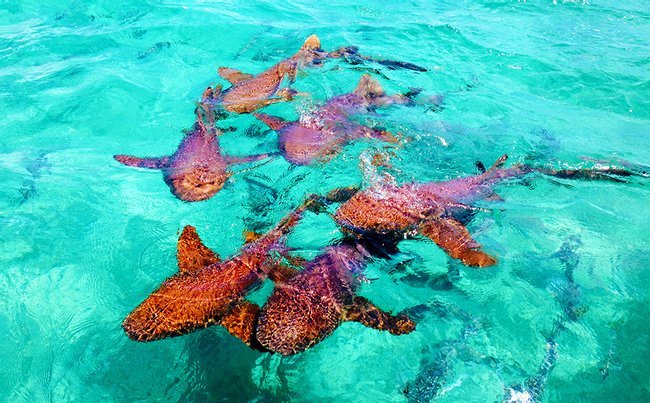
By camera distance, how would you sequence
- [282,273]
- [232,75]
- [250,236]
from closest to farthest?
[282,273], [250,236], [232,75]

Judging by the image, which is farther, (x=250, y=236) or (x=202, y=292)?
(x=250, y=236)

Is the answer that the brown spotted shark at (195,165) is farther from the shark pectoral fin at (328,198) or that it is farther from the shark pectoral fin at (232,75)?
the shark pectoral fin at (232,75)

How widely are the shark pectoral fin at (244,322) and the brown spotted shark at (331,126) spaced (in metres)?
2.88

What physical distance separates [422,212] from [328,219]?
3.83ft

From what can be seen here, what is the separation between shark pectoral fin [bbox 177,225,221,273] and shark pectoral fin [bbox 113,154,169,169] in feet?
7.07

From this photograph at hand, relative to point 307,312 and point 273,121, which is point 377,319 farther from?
point 273,121

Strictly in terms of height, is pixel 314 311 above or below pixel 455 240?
below

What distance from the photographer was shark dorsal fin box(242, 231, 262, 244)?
4.41 metres

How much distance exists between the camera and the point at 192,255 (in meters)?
4.02

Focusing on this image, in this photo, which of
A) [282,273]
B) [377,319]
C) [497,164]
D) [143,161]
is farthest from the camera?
[143,161]

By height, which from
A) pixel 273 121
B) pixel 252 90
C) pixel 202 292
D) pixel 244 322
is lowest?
pixel 244 322

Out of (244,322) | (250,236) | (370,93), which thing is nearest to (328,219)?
(250,236)

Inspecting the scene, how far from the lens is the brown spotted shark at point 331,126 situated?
6.23m

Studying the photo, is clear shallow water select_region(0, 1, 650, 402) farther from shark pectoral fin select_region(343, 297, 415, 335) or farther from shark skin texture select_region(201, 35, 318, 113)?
shark skin texture select_region(201, 35, 318, 113)
